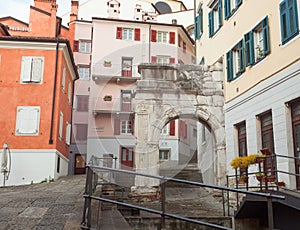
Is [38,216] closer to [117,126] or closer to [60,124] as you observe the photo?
[60,124]

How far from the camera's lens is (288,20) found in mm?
9281

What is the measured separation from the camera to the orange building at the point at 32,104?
18781 mm

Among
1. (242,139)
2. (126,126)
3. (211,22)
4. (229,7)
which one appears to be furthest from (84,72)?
(242,139)

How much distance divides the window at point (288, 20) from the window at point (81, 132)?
22418 millimetres

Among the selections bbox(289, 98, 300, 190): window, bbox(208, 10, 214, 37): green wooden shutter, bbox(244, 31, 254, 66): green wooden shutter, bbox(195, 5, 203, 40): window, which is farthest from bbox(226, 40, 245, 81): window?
bbox(195, 5, 203, 40): window

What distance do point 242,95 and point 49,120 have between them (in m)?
11.4

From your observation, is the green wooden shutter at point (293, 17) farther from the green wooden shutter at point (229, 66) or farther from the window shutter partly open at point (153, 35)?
the window shutter partly open at point (153, 35)

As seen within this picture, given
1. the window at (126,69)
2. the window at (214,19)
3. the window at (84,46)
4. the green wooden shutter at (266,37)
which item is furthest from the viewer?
the window at (84,46)

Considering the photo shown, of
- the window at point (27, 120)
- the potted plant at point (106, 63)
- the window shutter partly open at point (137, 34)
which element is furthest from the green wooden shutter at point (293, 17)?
the window shutter partly open at point (137, 34)

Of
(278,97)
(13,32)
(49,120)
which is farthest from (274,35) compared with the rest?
(13,32)

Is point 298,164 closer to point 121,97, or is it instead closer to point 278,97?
point 278,97

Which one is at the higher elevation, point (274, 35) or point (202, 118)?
point (274, 35)

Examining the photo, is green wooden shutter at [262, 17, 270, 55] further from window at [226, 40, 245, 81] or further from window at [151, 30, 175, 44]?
window at [151, 30, 175, 44]

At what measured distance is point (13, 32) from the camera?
24453mm
